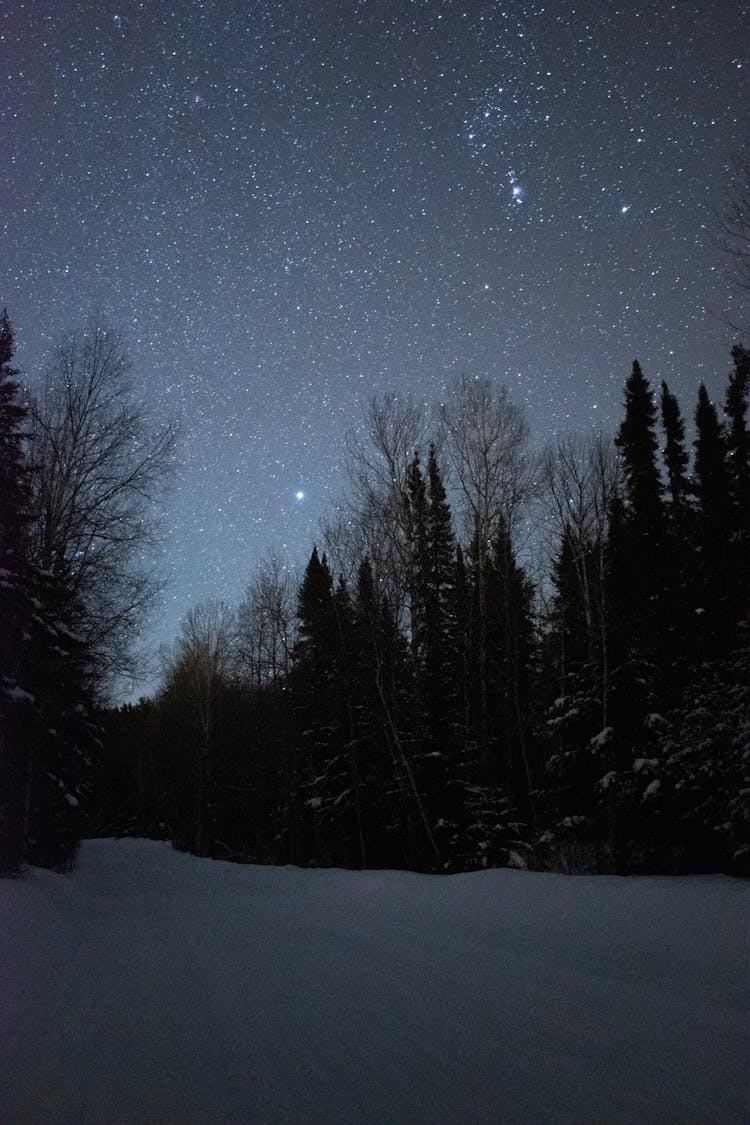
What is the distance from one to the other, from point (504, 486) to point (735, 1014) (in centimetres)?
1592

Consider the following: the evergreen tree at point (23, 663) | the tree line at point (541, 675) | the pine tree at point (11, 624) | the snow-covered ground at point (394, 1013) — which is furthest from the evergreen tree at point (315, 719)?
the snow-covered ground at point (394, 1013)

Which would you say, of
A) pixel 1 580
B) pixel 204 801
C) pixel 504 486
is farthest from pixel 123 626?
pixel 204 801

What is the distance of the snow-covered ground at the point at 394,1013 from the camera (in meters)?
3.57

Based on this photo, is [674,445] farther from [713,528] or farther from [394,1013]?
[394,1013]

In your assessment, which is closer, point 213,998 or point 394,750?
point 213,998

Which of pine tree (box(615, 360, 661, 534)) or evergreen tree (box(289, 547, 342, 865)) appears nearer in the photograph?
pine tree (box(615, 360, 661, 534))

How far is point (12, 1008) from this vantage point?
18.5ft

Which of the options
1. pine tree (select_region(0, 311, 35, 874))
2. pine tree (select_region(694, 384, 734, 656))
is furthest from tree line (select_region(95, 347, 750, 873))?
pine tree (select_region(0, 311, 35, 874))

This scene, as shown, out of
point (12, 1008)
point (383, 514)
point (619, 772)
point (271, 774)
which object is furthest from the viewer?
point (271, 774)

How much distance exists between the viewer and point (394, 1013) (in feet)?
17.1

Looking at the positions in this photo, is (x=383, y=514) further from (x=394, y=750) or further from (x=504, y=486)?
(x=394, y=750)

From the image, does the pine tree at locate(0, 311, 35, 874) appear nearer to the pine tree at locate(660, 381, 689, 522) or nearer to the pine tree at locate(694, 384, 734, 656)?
the pine tree at locate(694, 384, 734, 656)

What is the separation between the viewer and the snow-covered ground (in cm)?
357

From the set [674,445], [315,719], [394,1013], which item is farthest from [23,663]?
[674,445]
